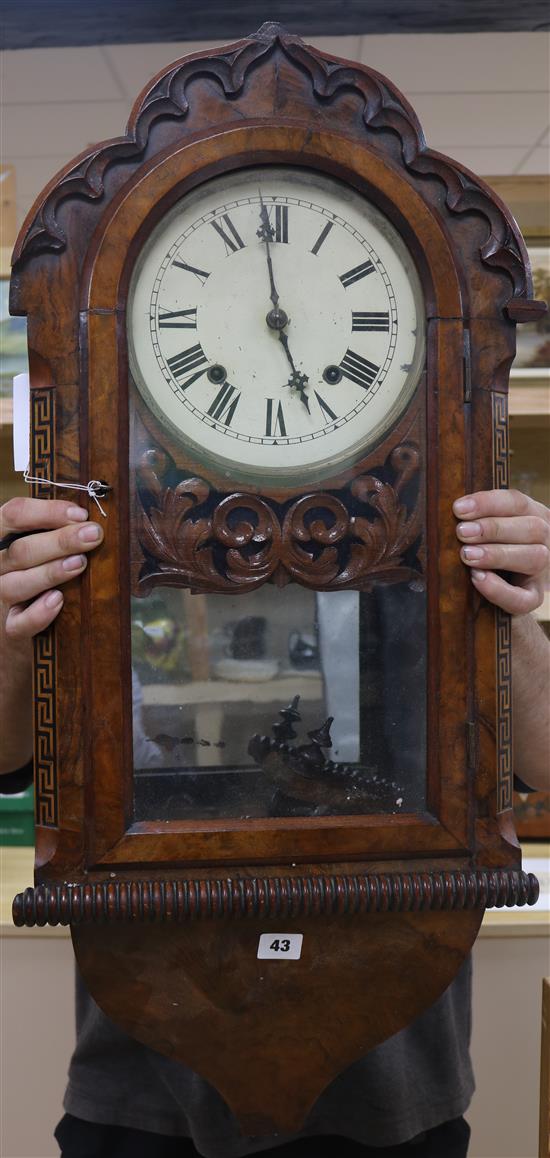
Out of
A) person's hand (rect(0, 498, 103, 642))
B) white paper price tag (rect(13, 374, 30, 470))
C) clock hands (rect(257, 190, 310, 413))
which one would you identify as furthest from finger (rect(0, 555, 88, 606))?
clock hands (rect(257, 190, 310, 413))

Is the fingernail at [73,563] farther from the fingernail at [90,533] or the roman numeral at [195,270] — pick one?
the roman numeral at [195,270]

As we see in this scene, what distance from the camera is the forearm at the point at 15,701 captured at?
90 centimetres

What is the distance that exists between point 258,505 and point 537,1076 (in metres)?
1.27

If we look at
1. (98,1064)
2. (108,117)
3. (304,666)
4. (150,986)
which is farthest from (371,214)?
(108,117)

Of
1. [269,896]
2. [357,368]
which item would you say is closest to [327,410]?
[357,368]

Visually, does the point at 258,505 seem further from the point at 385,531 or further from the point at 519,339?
the point at 519,339

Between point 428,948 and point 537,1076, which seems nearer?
point 428,948

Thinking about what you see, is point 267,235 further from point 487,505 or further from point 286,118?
point 487,505

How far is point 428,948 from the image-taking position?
0.78 metres

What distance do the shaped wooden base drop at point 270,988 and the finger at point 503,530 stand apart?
1.01 ft

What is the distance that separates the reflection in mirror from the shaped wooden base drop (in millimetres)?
103

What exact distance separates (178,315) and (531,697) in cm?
52

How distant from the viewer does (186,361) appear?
0.74m

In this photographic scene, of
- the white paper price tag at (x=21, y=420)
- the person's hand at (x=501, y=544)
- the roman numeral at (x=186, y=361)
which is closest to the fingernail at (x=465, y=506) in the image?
the person's hand at (x=501, y=544)
